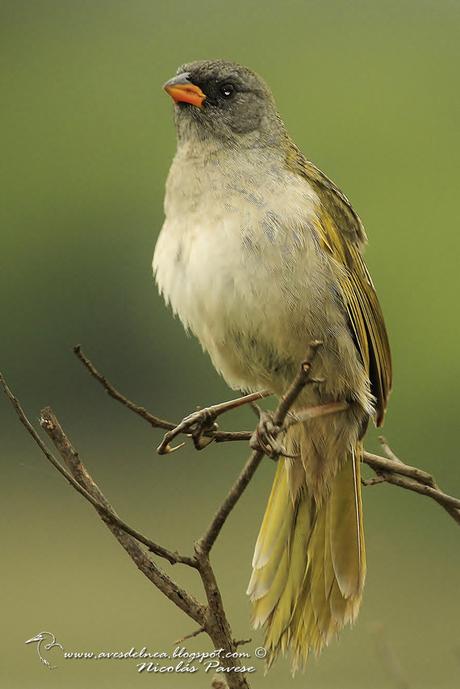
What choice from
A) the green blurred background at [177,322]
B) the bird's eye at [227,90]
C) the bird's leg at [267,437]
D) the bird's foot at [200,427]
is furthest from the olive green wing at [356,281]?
the green blurred background at [177,322]

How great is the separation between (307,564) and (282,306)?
2.23 ft

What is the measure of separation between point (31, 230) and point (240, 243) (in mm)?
11594

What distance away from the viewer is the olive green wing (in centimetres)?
346

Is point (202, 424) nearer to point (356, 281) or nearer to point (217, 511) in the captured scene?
point (356, 281)

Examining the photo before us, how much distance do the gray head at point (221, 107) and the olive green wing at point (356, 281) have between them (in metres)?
0.14

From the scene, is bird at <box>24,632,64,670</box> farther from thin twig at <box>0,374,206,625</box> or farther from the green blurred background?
the green blurred background

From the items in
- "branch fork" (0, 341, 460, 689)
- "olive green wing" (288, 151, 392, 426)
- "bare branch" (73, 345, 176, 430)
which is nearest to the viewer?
"branch fork" (0, 341, 460, 689)

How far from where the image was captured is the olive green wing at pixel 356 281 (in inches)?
136

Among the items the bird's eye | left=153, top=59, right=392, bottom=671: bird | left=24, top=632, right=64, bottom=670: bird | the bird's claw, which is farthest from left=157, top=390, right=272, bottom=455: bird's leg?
the bird's eye

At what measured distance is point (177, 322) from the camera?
36.1 ft

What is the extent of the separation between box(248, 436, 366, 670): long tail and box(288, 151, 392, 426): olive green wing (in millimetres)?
212

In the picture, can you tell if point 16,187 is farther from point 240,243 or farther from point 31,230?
point 240,243

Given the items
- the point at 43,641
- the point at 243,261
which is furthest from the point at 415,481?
the point at 43,641

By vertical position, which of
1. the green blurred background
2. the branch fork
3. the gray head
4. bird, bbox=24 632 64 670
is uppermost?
the gray head
